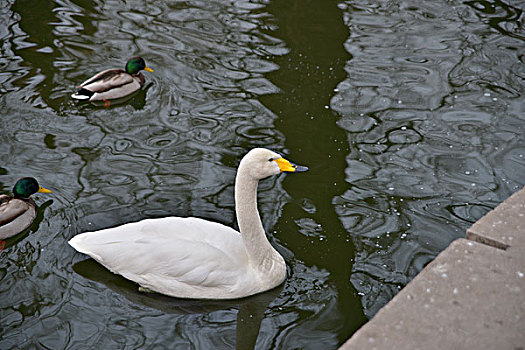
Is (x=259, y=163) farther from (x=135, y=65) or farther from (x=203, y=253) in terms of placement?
(x=135, y=65)

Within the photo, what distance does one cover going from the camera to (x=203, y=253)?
4.47 meters

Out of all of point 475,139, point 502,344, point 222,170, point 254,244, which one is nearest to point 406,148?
point 475,139

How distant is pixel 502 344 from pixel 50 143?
15.1 feet

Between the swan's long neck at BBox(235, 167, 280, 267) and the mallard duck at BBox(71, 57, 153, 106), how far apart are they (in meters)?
2.94

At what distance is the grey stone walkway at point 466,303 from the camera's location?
2893 mm

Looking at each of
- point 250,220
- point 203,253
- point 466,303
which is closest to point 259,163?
point 250,220

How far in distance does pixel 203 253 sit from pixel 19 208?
1625 millimetres

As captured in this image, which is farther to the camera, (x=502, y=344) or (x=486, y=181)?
(x=486, y=181)

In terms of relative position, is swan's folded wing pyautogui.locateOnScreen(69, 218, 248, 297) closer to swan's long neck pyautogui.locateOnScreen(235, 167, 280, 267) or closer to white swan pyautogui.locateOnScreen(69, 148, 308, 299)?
white swan pyautogui.locateOnScreen(69, 148, 308, 299)

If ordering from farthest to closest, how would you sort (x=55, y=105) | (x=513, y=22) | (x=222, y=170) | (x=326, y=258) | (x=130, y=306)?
(x=513, y=22) → (x=55, y=105) → (x=222, y=170) → (x=326, y=258) → (x=130, y=306)

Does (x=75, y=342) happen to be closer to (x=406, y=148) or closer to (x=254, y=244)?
(x=254, y=244)

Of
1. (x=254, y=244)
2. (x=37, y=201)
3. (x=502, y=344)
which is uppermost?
(x=502, y=344)

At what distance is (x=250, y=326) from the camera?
14.2 feet

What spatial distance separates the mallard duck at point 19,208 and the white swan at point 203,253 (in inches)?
28.6
